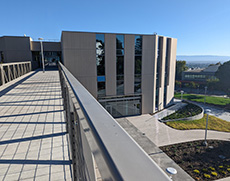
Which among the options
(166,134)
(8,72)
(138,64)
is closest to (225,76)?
(138,64)

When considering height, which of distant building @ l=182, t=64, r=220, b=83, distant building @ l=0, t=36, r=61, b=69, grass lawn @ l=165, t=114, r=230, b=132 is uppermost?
distant building @ l=0, t=36, r=61, b=69

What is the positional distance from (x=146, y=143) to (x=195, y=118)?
10864 millimetres

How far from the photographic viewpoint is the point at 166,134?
16.0m

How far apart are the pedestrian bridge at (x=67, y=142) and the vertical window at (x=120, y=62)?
13925mm

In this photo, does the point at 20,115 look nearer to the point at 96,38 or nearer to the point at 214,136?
the point at 96,38

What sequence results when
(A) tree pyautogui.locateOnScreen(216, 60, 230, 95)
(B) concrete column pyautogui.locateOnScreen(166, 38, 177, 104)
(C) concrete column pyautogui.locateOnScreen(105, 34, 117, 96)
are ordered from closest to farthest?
1. (C) concrete column pyautogui.locateOnScreen(105, 34, 117, 96)
2. (B) concrete column pyautogui.locateOnScreen(166, 38, 177, 104)
3. (A) tree pyautogui.locateOnScreen(216, 60, 230, 95)

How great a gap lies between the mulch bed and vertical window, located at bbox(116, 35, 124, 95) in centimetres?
964

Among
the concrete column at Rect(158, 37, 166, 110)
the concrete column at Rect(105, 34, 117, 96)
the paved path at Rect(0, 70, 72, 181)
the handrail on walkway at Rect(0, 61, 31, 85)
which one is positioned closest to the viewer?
the paved path at Rect(0, 70, 72, 181)

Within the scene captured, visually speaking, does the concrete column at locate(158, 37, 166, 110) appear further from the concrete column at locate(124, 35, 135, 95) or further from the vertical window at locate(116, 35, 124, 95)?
the vertical window at locate(116, 35, 124, 95)

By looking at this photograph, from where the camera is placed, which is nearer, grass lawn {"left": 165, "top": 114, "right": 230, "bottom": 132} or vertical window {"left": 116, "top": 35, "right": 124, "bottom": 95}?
grass lawn {"left": 165, "top": 114, "right": 230, "bottom": 132}

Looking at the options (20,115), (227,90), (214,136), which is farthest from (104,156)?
(227,90)

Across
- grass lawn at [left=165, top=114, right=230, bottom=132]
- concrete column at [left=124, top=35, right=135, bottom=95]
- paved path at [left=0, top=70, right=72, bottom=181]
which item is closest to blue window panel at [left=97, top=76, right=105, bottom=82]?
concrete column at [left=124, top=35, right=135, bottom=95]

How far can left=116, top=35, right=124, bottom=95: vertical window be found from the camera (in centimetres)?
1967

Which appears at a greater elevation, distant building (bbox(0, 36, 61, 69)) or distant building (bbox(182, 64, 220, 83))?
distant building (bbox(0, 36, 61, 69))
